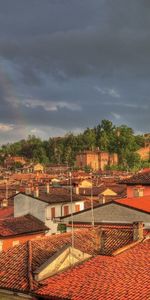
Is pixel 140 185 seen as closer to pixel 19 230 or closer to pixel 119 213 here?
pixel 119 213

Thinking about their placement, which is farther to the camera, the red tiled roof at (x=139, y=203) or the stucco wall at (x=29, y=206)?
the stucco wall at (x=29, y=206)

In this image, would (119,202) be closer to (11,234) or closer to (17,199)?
(11,234)

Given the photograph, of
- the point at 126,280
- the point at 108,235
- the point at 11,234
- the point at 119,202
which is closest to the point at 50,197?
the point at 11,234

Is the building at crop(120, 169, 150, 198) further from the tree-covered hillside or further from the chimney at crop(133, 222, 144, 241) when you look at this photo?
the tree-covered hillside

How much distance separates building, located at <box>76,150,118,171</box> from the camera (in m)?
150

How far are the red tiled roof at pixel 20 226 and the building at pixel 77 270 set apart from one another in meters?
12.6

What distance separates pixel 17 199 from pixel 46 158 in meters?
123

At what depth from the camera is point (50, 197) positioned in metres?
42.8

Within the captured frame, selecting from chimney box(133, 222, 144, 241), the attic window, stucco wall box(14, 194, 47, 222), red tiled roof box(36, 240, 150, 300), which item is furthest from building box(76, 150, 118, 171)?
red tiled roof box(36, 240, 150, 300)

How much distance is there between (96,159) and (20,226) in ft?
385

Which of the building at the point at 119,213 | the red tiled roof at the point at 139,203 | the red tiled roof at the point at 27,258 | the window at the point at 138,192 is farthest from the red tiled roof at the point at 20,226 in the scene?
the red tiled roof at the point at 27,258

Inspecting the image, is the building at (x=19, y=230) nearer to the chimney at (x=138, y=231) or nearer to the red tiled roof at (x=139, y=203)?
the red tiled roof at (x=139, y=203)

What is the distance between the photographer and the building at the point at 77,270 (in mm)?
14279

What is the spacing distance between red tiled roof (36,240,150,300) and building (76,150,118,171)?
130687 millimetres
